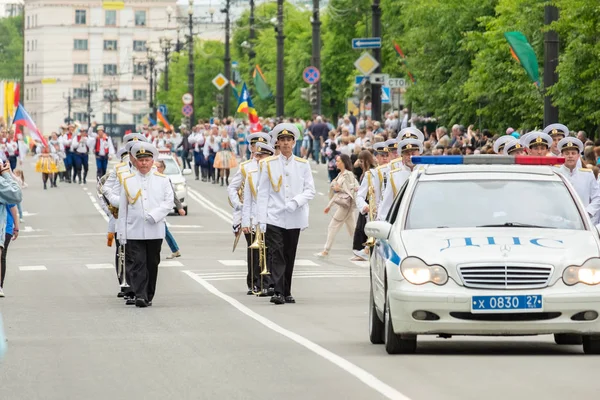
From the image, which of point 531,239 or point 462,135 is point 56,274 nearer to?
point 531,239

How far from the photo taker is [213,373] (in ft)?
39.2

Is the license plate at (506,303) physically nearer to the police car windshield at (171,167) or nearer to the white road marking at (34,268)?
the white road marking at (34,268)

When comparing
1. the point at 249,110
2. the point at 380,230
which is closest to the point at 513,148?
the point at 380,230

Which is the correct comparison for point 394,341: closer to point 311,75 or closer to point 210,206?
point 210,206

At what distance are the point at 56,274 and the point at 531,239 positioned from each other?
13.5m

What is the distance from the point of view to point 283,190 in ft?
62.7

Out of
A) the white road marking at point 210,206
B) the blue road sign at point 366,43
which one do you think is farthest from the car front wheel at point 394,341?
the blue road sign at point 366,43

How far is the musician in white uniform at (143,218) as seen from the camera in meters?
18.9

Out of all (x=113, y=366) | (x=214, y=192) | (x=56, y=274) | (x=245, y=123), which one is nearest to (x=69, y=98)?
(x=245, y=123)

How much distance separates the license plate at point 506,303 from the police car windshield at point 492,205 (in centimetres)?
88

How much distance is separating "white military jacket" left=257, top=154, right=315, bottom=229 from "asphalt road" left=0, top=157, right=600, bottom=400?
93cm

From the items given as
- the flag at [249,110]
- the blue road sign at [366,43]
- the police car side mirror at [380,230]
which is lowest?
the police car side mirror at [380,230]

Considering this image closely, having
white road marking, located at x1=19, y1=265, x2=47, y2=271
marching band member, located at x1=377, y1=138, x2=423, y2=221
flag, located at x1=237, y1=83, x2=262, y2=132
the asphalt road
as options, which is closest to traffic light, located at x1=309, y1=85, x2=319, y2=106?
flag, located at x1=237, y1=83, x2=262, y2=132

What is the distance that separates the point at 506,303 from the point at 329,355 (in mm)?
1505
